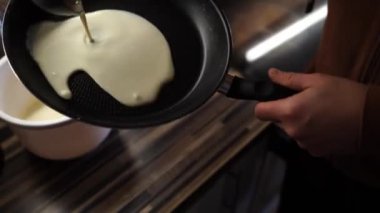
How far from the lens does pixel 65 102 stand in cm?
56

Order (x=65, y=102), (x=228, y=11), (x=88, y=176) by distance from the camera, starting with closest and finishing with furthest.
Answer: (x=65, y=102) → (x=88, y=176) → (x=228, y=11)

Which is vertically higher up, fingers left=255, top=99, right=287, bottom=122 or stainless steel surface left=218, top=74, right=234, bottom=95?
stainless steel surface left=218, top=74, right=234, bottom=95

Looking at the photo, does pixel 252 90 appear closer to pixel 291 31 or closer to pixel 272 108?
pixel 272 108

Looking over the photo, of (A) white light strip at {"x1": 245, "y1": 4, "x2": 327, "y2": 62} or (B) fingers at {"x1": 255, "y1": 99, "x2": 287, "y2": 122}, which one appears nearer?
(B) fingers at {"x1": 255, "y1": 99, "x2": 287, "y2": 122}

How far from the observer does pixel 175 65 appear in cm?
64

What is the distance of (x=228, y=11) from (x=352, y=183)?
0.33 metres

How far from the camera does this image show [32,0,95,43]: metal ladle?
1.87ft

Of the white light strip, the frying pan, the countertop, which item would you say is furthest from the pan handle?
the white light strip

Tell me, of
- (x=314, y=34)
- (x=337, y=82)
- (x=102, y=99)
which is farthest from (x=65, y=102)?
(x=314, y=34)

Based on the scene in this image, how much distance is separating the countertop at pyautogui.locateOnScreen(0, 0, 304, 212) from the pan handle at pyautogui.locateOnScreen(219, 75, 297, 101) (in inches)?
5.9

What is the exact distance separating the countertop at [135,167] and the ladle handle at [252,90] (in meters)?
0.15

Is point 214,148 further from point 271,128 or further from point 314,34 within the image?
point 314,34

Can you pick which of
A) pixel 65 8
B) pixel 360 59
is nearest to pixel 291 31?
pixel 360 59

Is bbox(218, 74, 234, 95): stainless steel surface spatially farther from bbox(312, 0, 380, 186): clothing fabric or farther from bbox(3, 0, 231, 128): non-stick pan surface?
bbox(312, 0, 380, 186): clothing fabric
